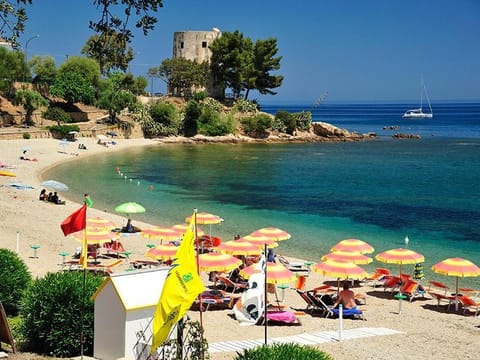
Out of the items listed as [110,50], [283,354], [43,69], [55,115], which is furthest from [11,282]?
[43,69]

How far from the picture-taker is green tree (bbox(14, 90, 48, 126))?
64875mm

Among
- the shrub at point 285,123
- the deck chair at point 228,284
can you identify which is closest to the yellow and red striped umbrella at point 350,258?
the deck chair at point 228,284

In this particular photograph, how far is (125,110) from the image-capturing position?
76062mm

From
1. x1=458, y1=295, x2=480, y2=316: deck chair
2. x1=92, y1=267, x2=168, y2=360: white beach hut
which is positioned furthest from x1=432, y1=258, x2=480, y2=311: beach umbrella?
x1=92, y1=267, x2=168, y2=360: white beach hut

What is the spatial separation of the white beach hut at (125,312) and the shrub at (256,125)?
71.0 meters

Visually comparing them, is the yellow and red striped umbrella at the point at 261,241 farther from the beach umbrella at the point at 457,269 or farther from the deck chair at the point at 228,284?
the beach umbrella at the point at 457,269

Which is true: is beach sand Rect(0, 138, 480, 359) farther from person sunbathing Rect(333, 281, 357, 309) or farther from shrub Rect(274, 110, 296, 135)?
shrub Rect(274, 110, 296, 135)

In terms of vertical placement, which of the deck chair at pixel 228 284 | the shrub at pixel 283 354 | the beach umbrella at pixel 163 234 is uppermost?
the shrub at pixel 283 354

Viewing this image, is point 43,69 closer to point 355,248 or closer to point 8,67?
point 8,67

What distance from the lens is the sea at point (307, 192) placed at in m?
28.8

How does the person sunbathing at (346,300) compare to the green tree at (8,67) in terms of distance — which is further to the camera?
the green tree at (8,67)

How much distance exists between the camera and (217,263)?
1723 cm

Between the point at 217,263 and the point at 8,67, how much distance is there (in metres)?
53.0

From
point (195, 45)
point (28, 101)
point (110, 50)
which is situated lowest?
point (28, 101)
